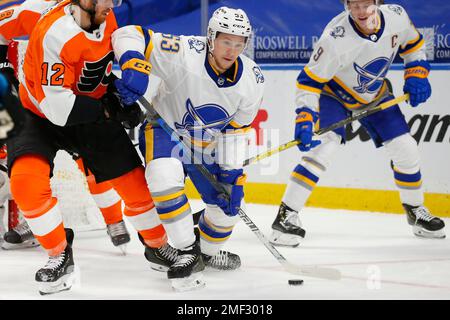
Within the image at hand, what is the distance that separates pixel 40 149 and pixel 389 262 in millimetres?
1507

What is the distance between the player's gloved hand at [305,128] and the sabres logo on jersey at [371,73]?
0.31 metres

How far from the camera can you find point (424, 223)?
14.1ft

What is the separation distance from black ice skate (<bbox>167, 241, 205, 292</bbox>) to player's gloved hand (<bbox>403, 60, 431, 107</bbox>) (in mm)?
1503

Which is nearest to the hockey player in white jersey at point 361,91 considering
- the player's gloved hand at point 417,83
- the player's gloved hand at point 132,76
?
the player's gloved hand at point 417,83

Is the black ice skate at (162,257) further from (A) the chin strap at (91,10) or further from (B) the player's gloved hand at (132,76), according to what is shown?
(A) the chin strap at (91,10)

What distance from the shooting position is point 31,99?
3273 mm

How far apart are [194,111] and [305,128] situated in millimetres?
807

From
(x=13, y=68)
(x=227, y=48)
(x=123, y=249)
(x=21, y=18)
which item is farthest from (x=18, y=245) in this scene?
(x=227, y=48)

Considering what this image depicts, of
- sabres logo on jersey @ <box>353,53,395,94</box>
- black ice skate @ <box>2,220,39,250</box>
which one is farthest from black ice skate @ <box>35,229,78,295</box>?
sabres logo on jersey @ <box>353,53,395,94</box>

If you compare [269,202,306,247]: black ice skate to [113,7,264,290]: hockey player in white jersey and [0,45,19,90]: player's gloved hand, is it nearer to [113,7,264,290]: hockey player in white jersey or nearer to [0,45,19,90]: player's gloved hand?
[113,7,264,290]: hockey player in white jersey

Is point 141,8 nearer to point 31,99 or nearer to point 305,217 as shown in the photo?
point 305,217

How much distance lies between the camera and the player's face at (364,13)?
4055mm

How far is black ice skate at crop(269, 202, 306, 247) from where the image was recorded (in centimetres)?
419

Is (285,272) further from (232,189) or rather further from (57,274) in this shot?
(57,274)
